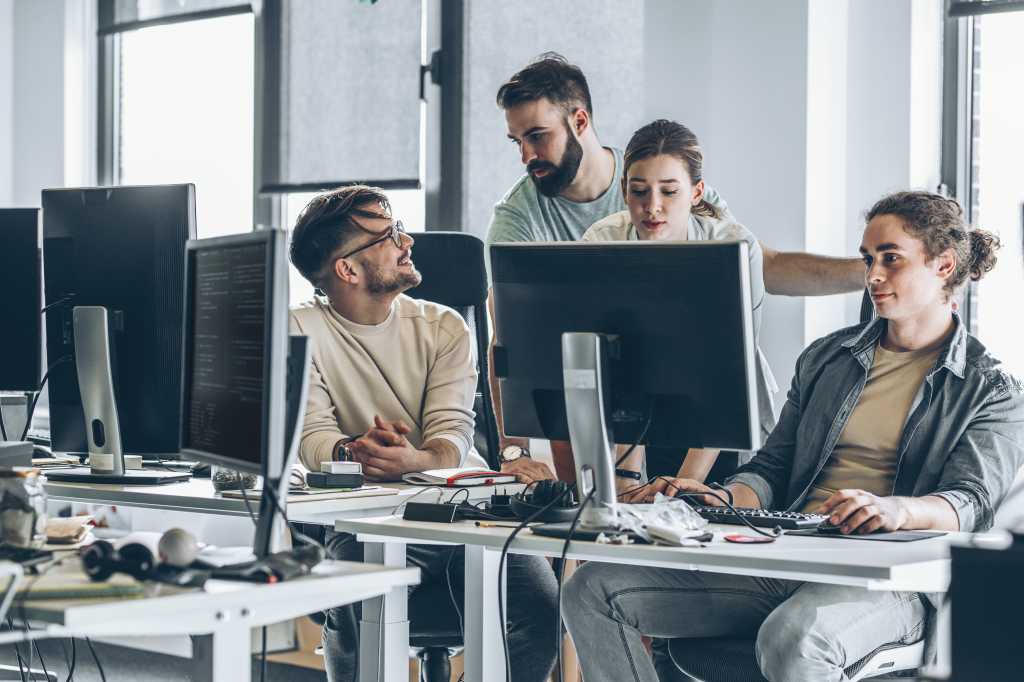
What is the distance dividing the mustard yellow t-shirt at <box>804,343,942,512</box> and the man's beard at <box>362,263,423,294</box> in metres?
0.97

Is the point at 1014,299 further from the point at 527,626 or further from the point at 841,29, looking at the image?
the point at 527,626

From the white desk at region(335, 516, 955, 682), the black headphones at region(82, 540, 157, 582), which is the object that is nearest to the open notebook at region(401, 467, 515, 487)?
the white desk at region(335, 516, 955, 682)

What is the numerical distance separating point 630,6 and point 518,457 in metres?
1.64

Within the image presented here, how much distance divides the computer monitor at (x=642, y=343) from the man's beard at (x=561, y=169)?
1154 millimetres

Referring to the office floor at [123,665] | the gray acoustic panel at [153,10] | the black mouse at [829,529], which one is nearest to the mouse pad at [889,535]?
the black mouse at [829,529]

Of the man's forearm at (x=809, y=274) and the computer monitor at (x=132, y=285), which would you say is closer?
the computer monitor at (x=132, y=285)

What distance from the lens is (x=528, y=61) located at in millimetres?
3904

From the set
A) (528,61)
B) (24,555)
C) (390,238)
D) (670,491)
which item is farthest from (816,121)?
(24,555)

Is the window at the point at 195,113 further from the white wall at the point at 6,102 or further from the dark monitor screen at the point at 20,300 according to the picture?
the dark monitor screen at the point at 20,300

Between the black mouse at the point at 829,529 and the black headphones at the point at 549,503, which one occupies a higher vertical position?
the black headphones at the point at 549,503

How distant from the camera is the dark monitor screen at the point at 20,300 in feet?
8.14

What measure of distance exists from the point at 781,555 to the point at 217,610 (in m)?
0.76

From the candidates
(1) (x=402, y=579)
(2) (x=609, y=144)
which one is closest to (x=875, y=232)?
(1) (x=402, y=579)

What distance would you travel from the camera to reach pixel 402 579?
5.32ft
